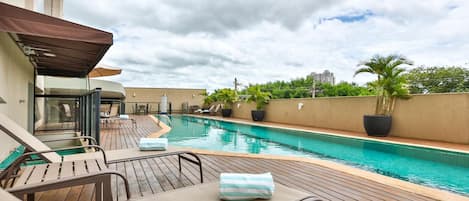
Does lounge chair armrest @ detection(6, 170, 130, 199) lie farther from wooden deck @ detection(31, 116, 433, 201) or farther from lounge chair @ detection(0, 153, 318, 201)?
wooden deck @ detection(31, 116, 433, 201)

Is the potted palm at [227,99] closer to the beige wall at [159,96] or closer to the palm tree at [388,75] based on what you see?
the beige wall at [159,96]

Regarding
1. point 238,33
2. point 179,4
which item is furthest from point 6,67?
point 238,33

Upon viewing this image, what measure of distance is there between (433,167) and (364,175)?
2208 mm

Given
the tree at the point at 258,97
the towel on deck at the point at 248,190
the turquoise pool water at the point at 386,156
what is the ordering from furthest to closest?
the tree at the point at 258,97, the turquoise pool water at the point at 386,156, the towel on deck at the point at 248,190

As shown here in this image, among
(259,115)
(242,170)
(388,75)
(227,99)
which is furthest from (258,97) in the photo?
(242,170)

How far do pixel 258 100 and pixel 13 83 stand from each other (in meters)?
10.8

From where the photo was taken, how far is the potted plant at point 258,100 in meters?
13.9

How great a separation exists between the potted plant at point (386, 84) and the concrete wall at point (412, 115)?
0.32 meters

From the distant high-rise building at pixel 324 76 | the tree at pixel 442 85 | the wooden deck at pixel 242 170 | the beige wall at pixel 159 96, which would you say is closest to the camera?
the wooden deck at pixel 242 170

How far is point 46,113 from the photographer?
761cm

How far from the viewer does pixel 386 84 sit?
7656 mm

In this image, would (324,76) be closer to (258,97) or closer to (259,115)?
(258,97)

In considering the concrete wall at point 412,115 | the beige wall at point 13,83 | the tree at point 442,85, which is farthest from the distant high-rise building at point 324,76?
the beige wall at point 13,83

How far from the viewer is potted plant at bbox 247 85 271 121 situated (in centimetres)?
1387
